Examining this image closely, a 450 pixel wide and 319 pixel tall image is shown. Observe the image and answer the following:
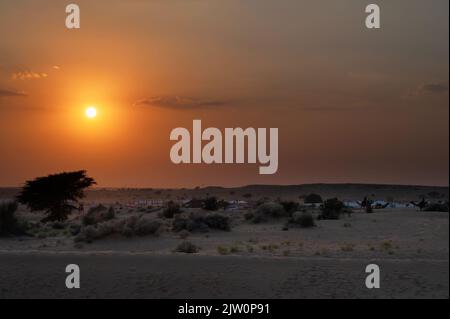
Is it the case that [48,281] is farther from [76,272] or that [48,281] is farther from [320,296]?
[320,296]

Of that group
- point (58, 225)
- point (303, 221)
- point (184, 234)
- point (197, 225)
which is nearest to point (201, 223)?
point (197, 225)

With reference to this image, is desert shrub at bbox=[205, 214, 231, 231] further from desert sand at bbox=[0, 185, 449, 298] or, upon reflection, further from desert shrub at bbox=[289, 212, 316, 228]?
desert sand at bbox=[0, 185, 449, 298]

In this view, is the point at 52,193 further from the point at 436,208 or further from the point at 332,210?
the point at 436,208

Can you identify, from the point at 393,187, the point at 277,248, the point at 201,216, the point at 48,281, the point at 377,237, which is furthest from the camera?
the point at 393,187

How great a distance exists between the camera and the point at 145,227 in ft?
114

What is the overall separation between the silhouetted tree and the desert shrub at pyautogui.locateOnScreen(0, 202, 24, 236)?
9603 millimetres

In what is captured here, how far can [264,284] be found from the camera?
18.1 metres

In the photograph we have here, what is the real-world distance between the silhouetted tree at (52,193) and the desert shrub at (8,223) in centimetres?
960

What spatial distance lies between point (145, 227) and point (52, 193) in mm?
18535

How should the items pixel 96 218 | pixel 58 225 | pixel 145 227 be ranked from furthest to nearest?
pixel 96 218
pixel 58 225
pixel 145 227
